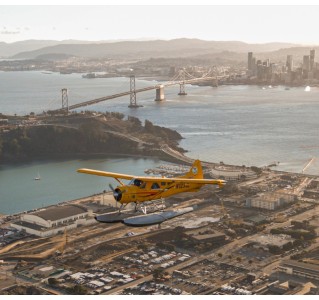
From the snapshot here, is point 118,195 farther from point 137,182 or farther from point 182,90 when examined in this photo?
point 182,90

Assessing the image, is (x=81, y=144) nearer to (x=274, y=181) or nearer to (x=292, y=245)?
(x=274, y=181)

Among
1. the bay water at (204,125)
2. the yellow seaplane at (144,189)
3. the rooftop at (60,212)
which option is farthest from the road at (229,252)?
the bay water at (204,125)

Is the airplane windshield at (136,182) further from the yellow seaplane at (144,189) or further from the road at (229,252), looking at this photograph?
the road at (229,252)

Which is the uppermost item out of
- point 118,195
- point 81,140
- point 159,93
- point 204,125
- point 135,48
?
point 135,48

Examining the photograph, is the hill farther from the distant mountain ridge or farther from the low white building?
the distant mountain ridge

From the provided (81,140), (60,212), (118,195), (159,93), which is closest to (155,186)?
(118,195)

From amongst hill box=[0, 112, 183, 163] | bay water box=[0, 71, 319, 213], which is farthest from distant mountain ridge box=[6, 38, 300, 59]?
hill box=[0, 112, 183, 163]

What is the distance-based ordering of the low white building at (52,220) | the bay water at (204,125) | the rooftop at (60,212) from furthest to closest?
1. the bay water at (204,125)
2. the rooftop at (60,212)
3. the low white building at (52,220)
